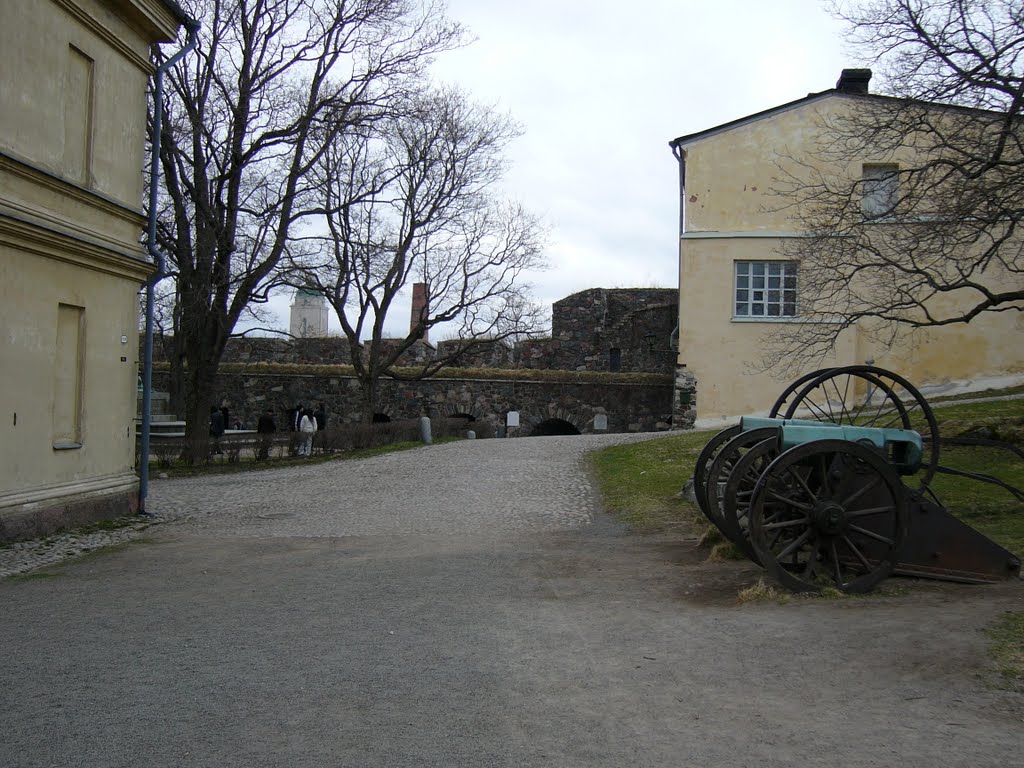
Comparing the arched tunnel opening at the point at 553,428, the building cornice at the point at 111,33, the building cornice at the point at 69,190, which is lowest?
the arched tunnel opening at the point at 553,428

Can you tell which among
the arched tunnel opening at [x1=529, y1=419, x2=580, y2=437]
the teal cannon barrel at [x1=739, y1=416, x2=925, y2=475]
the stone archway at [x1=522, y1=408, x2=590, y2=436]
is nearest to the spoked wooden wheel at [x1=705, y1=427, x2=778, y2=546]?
the teal cannon barrel at [x1=739, y1=416, x2=925, y2=475]

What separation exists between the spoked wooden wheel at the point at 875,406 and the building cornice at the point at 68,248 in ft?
25.7

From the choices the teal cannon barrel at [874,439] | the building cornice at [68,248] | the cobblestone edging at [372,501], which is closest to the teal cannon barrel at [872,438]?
the teal cannon barrel at [874,439]

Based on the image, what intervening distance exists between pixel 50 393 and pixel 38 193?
220 cm

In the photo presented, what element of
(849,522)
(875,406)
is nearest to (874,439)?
(849,522)

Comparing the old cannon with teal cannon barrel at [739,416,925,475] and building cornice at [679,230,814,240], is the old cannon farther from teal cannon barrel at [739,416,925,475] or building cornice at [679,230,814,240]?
building cornice at [679,230,814,240]

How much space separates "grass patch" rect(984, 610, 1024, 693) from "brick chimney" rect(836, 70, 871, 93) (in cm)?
2336

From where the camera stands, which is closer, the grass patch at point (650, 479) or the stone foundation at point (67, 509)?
the stone foundation at point (67, 509)

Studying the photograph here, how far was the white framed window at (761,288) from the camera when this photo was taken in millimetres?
25547

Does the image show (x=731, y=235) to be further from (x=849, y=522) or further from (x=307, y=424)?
(x=849, y=522)

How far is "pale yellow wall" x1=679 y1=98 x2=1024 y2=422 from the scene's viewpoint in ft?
83.0

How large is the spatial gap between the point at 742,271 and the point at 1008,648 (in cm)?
2142

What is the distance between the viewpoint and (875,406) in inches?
899

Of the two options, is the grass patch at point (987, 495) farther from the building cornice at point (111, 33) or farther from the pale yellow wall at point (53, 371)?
the building cornice at point (111, 33)
